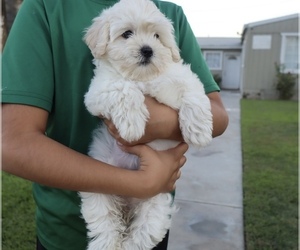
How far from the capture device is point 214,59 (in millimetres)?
30375

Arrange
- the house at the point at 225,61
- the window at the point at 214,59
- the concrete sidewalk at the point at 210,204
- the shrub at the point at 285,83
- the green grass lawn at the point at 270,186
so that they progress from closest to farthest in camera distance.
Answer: the concrete sidewalk at the point at 210,204 → the green grass lawn at the point at 270,186 → the shrub at the point at 285,83 → the house at the point at 225,61 → the window at the point at 214,59

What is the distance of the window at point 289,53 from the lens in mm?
20203

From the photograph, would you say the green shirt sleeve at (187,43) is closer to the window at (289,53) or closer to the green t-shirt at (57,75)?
the green t-shirt at (57,75)

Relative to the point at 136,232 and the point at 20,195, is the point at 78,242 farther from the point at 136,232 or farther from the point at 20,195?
the point at 20,195

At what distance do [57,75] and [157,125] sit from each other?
1.58 feet

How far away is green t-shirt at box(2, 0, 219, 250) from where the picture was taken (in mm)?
1476

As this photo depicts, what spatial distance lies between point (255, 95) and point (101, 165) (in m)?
20.5

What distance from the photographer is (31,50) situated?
1.49 meters

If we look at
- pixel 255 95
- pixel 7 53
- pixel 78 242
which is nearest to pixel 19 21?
pixel 7 53

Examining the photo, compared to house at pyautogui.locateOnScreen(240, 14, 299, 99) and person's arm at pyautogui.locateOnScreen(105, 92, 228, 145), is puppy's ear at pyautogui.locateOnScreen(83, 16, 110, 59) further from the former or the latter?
house at pyautogui.locateOnScreen(240, 14, 299, 99)

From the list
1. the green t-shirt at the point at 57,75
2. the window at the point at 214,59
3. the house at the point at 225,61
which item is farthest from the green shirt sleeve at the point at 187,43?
the window at the point at 214,59

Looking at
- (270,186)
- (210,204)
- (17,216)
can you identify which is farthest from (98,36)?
(270,186)

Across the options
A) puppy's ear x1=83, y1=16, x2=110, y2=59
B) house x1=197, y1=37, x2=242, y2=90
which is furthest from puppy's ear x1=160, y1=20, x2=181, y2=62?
house x1=197, y1=37, x2=242, y2=90

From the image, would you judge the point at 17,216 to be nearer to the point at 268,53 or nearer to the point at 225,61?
the point at 268,53
